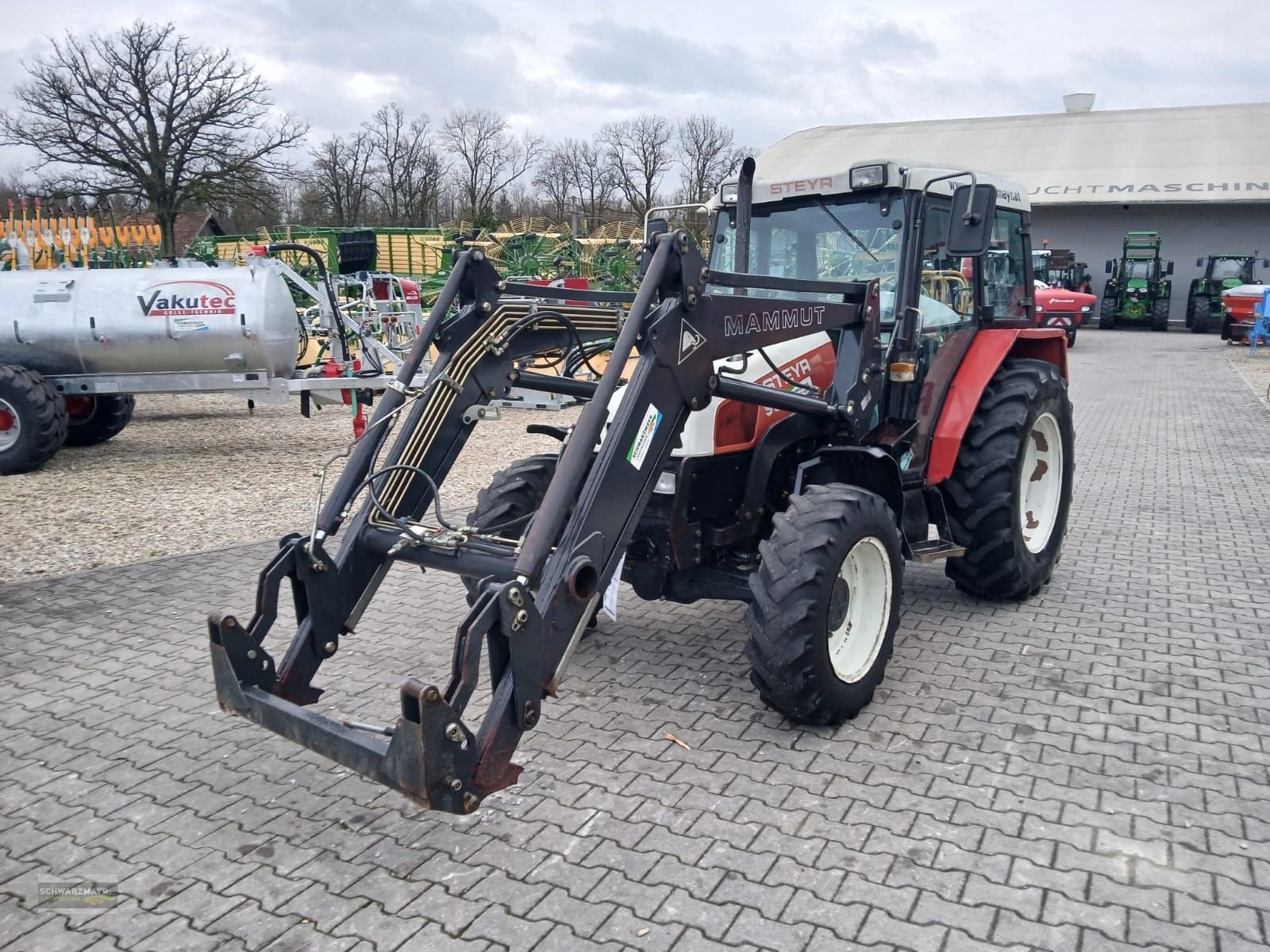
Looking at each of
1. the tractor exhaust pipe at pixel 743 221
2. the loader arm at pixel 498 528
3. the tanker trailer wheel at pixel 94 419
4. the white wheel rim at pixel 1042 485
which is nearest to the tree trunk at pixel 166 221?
Answer: the tanker trailer wheel at pixel 94 419

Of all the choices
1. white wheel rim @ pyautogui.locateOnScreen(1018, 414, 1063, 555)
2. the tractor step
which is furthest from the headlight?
white wheel rim @ pyautogui.locateOnScreen(1018, 414, 1063, 555)

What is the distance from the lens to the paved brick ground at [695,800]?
117 inches

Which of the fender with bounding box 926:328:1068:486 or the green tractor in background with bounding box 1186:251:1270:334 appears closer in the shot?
the fender with bounding box 926:328:1068:486

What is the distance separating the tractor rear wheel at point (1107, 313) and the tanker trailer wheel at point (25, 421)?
28.5 m

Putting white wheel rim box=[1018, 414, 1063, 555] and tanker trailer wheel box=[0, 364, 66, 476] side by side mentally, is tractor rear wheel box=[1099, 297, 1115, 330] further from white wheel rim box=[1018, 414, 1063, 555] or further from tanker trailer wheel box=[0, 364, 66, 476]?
tanker trailer wheel box=[0, 364, 66, 476]

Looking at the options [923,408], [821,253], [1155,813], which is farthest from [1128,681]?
[821,253]

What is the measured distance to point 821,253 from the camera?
16.9 ft

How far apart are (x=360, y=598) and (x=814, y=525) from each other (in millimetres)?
1809

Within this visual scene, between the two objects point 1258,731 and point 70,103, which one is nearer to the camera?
point 1258,731

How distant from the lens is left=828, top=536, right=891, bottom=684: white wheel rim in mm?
4273

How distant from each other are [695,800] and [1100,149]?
133 ft

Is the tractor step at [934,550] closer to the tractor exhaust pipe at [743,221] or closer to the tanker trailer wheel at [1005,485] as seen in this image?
the tanker trailer wheel at [1005,485]

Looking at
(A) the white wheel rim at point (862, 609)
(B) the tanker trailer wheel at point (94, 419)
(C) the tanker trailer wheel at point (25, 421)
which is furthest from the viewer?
(B) the tanker trailer wheel at point (94, 419)

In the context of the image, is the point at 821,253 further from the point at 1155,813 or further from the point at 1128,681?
the point at 1155,813
